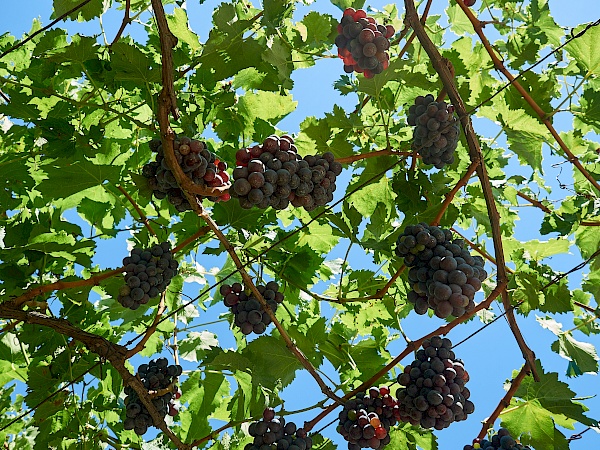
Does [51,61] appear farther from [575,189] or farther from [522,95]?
[575,189]

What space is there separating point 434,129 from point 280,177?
643 millimetres

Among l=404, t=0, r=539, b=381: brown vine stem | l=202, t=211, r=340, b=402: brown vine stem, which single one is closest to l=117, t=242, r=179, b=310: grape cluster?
l=202, t=211, r=340, b=402: brown vine stem

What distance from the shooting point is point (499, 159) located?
324cm

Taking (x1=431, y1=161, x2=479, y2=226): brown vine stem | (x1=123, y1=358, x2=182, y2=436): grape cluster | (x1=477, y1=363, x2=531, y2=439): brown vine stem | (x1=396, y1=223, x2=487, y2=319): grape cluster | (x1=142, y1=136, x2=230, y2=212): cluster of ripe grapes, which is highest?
(x1=142, y1=136, x2=230, y2=212): cluster of ripe grapes

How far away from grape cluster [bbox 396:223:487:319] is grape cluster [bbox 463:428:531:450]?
1.44 feet

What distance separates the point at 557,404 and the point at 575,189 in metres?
1.70

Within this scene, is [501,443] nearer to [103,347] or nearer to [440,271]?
[440,271]

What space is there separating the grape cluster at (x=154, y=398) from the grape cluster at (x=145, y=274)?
1.09ft

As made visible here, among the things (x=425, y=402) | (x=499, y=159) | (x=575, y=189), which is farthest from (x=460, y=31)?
(x=425, y=402)

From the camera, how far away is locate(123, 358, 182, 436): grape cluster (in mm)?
2285

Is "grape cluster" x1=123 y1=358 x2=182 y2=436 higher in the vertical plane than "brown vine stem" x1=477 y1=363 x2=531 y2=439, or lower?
higher

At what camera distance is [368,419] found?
75.7 inches

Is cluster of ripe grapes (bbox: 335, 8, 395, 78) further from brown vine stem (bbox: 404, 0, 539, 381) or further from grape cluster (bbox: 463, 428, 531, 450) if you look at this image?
grape cluster (bbox: 463, 428, 531, 450)

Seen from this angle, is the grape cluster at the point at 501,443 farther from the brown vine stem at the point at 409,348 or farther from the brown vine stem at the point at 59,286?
the brown vine stem at the point at 59,286
